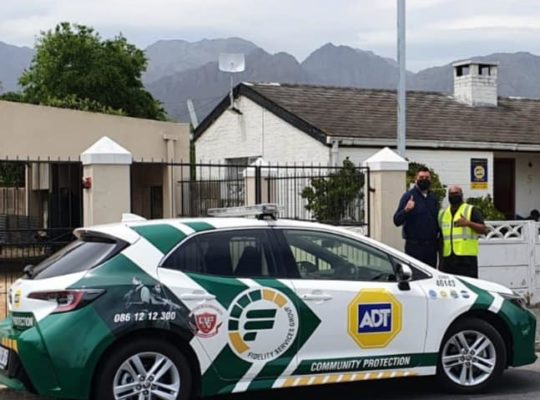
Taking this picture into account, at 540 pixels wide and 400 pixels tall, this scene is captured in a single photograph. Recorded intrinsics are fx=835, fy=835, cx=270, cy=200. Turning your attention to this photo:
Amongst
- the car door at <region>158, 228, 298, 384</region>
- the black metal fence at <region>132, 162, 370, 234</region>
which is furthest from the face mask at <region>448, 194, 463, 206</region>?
the car door at <region>158, 228, 298, 384</region>

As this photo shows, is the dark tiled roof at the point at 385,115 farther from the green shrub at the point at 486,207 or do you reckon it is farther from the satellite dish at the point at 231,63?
the green shrub at the point at 486,207

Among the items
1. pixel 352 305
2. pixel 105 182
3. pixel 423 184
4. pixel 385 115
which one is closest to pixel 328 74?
pixel 385 115

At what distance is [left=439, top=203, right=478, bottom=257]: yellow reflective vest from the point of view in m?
8.99

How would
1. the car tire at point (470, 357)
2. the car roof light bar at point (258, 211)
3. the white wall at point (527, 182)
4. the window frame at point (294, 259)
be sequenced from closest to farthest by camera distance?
the window frame at point (294, 259), the car roof light bar at point (258, 211), the car tire at point (470, 357), the white wall at point (527, 182)

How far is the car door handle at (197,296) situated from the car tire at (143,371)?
0.36 metres

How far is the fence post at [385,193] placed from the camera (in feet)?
39.3

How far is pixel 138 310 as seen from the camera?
5.86 m

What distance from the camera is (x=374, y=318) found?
258 inches

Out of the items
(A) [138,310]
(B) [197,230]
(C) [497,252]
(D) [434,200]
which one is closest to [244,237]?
(B) [197,230]

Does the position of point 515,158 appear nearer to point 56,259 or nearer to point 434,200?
point 434,200

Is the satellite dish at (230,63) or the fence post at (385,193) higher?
the satellite dish at (230,63)

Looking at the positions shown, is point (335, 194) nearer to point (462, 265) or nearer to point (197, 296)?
point (462, 265)

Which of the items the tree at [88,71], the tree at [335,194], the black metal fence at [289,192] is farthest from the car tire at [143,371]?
the tree at [88,71]

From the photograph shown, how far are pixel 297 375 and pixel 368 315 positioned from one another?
0.74 metres
